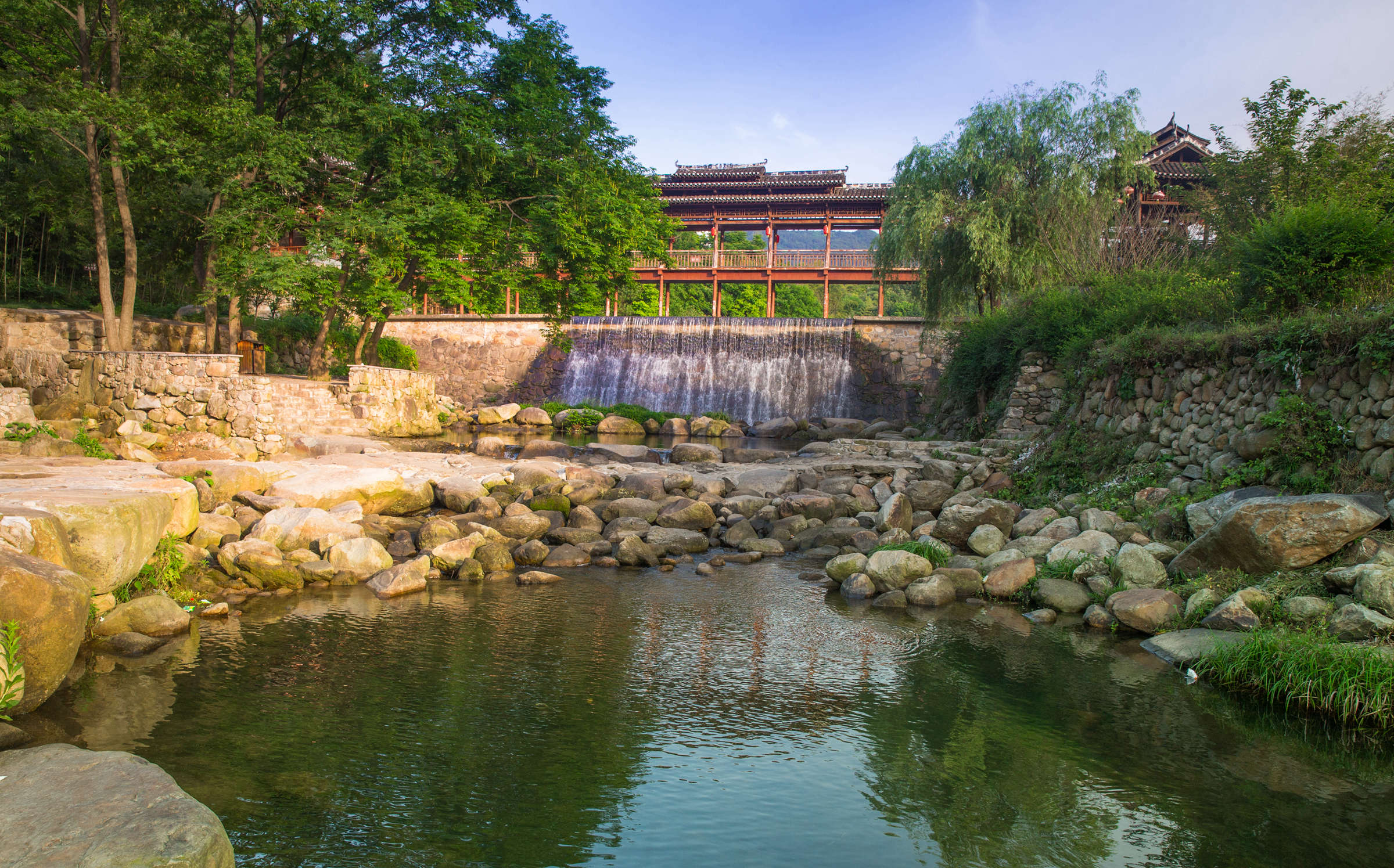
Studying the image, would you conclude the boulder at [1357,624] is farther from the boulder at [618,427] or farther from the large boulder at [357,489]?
the boulder at [618,427]

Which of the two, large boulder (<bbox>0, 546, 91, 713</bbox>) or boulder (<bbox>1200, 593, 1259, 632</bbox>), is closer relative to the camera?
large boulder (<bbox>0, 546, 91, 713</bbox>)

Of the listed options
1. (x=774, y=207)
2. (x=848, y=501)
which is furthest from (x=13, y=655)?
(x=774, y=207)

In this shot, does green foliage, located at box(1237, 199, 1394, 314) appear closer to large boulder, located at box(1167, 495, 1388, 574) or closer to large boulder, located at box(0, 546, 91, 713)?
large boulder, located at box(1167, 495, 1388, 574)

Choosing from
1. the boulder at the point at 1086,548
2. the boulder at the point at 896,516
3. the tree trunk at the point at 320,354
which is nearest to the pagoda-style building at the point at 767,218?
the tree trunk at the point at 320,354

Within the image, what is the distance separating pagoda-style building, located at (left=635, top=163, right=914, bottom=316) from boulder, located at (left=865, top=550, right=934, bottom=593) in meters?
22.5

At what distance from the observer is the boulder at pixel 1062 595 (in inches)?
304

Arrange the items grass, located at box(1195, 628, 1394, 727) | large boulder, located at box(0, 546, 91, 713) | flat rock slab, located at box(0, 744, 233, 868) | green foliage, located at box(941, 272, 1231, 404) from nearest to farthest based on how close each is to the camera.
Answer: flat rock slab, located at box(0, 744, 233, 868), large boulder, located at box(0, 546, 91, 713), grass, located at box(1195, 628, 1394, 727), green foliage, located at box(941, 272, 1231, 404)

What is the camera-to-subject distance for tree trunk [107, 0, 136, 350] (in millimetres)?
14086

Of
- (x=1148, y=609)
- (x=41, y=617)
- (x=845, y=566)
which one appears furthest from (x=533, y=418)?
(x=41, y=617)

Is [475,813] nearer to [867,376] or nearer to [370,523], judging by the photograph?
[370,523]

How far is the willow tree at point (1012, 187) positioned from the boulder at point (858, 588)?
12.7 m

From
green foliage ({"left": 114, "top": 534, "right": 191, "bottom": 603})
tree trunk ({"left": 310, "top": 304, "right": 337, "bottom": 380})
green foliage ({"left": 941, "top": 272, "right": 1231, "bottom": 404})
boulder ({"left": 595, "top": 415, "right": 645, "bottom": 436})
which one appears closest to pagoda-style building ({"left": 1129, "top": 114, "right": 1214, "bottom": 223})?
green foliage ({"left": 941, "top": 272, "right": 1231, "bottom": 404})

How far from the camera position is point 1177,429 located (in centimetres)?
954

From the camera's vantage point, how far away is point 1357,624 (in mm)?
5730
